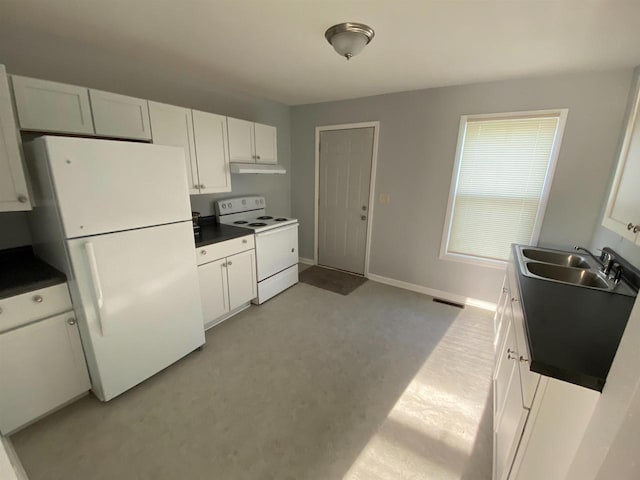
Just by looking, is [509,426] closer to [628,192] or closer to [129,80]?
[628,192]

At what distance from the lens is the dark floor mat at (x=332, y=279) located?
11.6 feet

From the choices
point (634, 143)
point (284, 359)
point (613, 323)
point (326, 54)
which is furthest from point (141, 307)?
point (634, 143)

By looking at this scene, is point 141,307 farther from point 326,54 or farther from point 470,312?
point 470,312

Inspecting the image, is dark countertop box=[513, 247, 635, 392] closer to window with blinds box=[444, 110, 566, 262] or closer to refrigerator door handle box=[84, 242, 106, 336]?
window with blinds box=[444, 110, 566, 262]

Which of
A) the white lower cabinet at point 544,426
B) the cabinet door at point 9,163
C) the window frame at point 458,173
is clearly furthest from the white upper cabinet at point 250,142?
the white lower cabinet at point 544,426

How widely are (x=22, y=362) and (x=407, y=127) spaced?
147 inches

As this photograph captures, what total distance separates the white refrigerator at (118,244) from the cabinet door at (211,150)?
0.68 m

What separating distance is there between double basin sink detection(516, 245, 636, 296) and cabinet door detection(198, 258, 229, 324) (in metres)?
2.43

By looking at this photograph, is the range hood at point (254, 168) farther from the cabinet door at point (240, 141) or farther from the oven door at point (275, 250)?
the oven door at point (275, 250)

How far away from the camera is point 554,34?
1.67 metres

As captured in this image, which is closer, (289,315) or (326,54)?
(326,54)

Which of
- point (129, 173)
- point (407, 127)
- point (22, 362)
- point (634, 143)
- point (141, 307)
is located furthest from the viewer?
point (407, 127)

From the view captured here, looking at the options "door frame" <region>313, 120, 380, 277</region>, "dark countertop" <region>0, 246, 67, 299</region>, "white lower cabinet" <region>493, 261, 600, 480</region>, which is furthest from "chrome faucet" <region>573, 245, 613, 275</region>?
"dark countertop" <region>0, 246, 67, 299</region>

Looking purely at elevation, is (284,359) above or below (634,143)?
below
